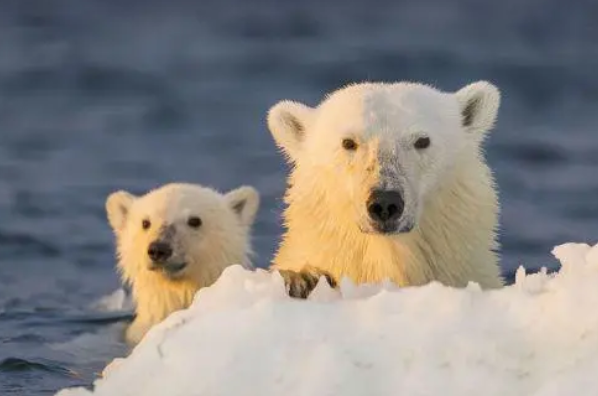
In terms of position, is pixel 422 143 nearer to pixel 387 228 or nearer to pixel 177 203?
pixel 387 228

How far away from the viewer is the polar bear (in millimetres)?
9992

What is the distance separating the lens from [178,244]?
393 inches

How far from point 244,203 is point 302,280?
4.22 metres

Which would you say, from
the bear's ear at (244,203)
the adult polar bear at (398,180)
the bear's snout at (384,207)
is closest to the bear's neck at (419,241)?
the adult polar bear at (398,180)

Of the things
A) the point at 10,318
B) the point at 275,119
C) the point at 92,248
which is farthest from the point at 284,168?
the point at 275,119

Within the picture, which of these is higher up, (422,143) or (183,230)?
(183,230)

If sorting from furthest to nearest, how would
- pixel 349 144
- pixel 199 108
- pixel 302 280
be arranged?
pixel 199 108 < pixel 349 144 < pixel 302 280

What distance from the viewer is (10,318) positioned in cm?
1204

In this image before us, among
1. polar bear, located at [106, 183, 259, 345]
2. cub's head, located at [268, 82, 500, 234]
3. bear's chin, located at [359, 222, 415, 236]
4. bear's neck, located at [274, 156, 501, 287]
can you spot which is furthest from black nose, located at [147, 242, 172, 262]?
bear's chin, located at [359, 222, 415, 236]

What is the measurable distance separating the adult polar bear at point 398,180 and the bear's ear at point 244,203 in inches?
132

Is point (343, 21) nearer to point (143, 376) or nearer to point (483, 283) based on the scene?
point (483, 283)

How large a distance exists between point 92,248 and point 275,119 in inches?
273

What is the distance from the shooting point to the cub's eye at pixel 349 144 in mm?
6660

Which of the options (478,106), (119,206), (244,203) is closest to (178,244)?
(244,203)
